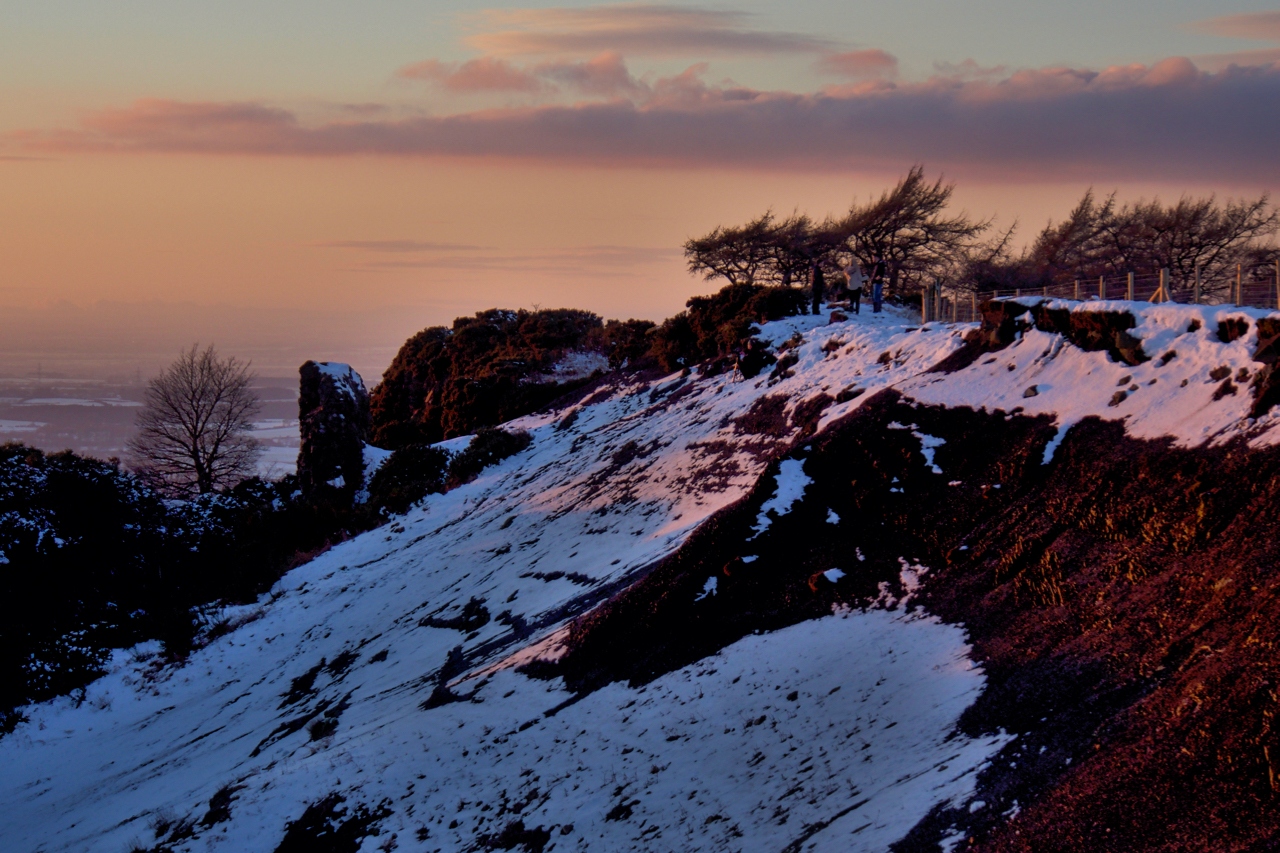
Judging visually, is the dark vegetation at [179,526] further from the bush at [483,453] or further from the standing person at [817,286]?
the standing person at [817,286]

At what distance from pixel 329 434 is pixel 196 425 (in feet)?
22.4

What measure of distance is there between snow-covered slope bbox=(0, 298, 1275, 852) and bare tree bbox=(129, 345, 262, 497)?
12.8m

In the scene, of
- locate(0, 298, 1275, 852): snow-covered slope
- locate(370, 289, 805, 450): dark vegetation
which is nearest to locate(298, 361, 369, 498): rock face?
locate(370, 289, 805, 450): dark vegetation

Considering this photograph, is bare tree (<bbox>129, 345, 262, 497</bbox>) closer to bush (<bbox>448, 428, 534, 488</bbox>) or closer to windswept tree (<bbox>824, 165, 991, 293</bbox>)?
bush (<bbox>448, 428, 534, 488</bbox>)

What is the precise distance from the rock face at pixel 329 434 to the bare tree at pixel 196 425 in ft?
15.9

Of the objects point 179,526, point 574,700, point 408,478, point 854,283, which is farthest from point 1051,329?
point 179,526

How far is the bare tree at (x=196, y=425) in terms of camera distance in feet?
96.1

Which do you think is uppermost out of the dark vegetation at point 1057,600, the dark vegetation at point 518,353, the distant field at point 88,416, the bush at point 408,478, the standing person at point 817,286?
the standing person at point 817,286

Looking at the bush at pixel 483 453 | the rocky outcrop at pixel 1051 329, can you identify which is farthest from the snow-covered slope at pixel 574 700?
the bush at pixel 483 453

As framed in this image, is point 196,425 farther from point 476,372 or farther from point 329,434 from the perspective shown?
point 476,372

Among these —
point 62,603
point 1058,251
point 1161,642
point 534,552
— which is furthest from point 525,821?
point 1058,251

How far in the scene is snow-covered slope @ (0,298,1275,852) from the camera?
25.9ft

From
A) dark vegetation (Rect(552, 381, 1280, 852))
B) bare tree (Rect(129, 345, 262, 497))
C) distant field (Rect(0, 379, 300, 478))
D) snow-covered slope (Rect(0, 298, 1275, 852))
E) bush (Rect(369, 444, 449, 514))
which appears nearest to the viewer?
dark vegetation (Rect(552, 381, 1280, 852))

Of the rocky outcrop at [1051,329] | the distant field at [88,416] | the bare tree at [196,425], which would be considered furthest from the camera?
the distant field at [88,416]
